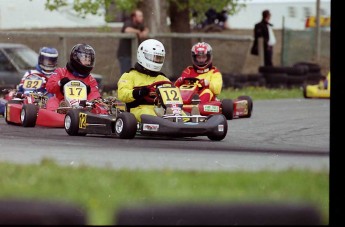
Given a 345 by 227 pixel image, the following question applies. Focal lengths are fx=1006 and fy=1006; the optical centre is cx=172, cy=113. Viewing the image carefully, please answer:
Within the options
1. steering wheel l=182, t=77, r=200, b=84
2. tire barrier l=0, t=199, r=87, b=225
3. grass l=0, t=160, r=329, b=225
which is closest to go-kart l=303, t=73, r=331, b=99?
steering wheel l=182, t=77, r=200, b=84

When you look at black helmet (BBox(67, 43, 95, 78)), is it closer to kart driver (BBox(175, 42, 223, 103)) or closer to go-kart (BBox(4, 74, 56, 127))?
go-kart (BBox(4, 74, 56, 127))

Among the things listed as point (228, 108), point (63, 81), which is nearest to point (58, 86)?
point (63, 81)

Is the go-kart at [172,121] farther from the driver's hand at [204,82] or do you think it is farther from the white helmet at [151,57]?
the driver's hand at [204,82]

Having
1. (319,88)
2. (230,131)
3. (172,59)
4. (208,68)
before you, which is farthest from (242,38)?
(230,131)

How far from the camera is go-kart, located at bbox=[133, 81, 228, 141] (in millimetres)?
8484

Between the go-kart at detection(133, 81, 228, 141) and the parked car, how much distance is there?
6.92m

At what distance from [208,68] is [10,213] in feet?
28.4

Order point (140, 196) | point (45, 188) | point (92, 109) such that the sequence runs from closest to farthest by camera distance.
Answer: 1. point (140, 196)
2. point (45, 188)
3. point (92, 109)

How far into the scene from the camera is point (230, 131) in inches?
386

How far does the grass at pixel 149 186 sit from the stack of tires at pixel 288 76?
47.7ft

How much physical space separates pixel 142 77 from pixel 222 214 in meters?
6.39

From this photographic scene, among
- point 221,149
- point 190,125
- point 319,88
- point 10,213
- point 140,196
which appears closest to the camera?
point 10,213

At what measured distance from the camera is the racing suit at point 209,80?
11094 mm

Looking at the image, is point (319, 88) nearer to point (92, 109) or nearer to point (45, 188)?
point (92, 109)
